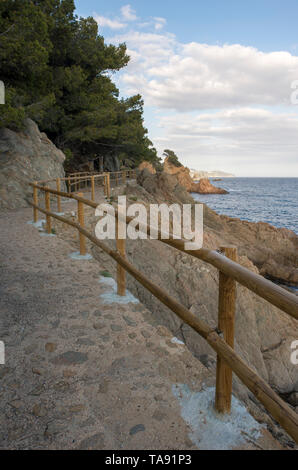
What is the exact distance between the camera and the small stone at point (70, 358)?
112 inches

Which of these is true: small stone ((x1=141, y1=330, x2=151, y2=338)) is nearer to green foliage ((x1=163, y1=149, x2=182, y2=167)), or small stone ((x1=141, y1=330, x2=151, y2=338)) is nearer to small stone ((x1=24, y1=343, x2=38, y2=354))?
small stone ((x1=24, y1=343, x2=38, y2=354))

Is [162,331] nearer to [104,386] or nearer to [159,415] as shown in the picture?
[104,386]

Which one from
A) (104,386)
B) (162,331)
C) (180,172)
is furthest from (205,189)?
(104,386)

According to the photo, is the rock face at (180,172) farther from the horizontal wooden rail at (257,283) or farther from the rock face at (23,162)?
the horizontal wooden rail at (257,283)

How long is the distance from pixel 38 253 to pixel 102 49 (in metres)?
17.9

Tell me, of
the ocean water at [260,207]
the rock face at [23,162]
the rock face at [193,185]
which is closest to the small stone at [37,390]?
the rock face at [23,162]

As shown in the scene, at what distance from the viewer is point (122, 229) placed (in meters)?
4.20

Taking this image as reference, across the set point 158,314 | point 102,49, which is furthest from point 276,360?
point 102,49

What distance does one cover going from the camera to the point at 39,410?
2.27 meters

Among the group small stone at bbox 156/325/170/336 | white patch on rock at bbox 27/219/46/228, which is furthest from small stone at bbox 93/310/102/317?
white patch on rock at bbox 27/219/46/228

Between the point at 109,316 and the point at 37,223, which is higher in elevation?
the point at 37,223

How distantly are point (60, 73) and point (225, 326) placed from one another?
18.6 meters

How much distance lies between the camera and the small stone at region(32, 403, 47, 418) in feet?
7.32
